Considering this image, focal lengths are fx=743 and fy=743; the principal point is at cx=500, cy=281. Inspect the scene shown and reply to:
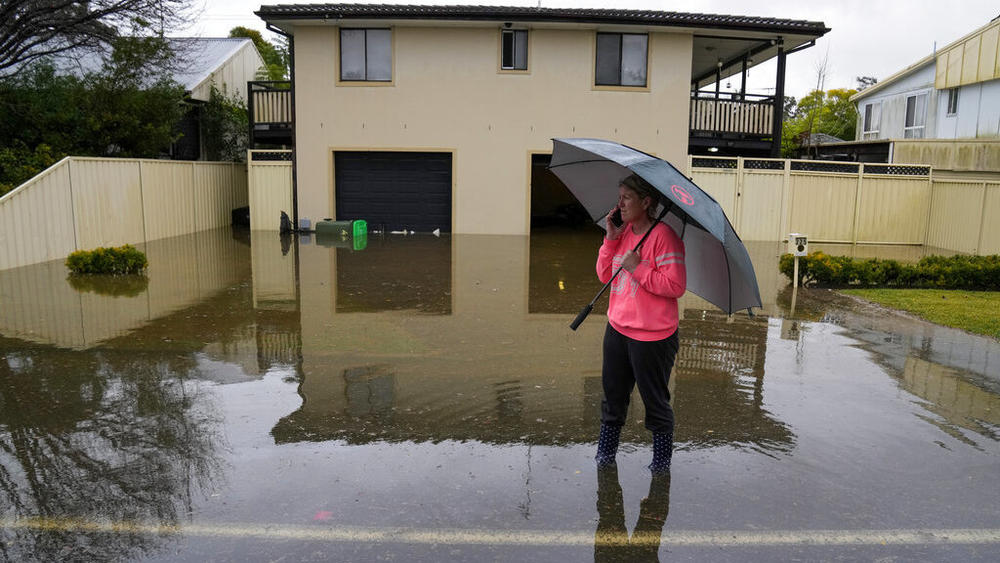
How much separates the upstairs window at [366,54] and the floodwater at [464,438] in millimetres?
11345

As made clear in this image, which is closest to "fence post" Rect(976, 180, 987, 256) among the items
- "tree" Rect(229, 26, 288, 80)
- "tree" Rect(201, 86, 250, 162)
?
"tree" Rect(201, 86, 250, 162)

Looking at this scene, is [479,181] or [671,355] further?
[479,181]

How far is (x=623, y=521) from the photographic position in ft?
13.1

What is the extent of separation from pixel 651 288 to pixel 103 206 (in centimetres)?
1414

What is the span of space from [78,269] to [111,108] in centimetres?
729

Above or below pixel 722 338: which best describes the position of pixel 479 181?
above

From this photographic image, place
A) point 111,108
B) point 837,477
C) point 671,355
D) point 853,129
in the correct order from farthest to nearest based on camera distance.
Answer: point 853,129 → point 111,108 → point 837,477 → point 671,355

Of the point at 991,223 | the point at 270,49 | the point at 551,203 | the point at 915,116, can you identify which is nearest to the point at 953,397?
the point at 991,223

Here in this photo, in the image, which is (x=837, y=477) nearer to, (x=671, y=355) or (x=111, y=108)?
(x=671, y=355)

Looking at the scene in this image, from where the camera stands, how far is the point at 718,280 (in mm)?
4469

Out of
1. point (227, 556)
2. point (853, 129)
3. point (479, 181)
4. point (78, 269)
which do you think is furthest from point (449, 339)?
point (853, 129)

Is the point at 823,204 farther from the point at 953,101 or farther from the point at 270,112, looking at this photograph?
the point at 270,112

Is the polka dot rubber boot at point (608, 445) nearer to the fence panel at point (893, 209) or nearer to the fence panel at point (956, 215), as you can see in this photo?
the fence panel at point (956, 215)

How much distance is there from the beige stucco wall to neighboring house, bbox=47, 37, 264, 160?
4123 millimetres
